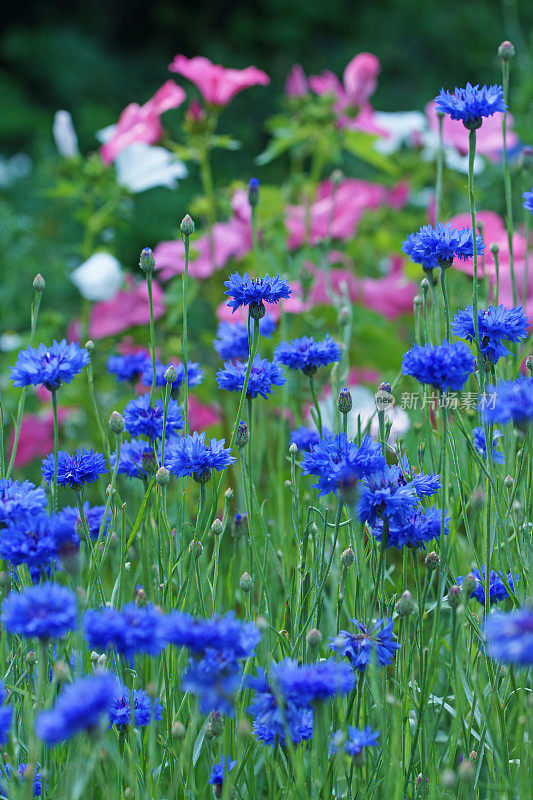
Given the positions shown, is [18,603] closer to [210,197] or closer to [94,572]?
[94,572]

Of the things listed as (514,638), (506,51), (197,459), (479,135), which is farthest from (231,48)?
(514,638)

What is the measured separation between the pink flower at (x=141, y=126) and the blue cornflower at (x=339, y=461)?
2.51ft

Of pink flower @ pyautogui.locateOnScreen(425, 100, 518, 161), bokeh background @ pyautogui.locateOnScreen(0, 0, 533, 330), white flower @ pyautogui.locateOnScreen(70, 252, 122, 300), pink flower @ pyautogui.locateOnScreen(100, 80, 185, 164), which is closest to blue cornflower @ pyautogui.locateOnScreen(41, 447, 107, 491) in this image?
white flower @ pyautogui.locateOnScreen(70, 252, 122, 300)

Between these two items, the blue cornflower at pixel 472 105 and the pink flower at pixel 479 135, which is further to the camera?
the pink flower at pixel 479 135

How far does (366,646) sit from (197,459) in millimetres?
162

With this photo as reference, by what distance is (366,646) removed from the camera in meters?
0.52

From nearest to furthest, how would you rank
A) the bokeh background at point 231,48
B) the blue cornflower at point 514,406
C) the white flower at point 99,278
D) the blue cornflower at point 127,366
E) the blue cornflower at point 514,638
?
1. the blue cornflower at point 514,638
2. the blue cornflower at point 514,406
3. the blue cornflower at point 127,366
4. the white flower at point 99,278
5. the bokeh background at point 231,48

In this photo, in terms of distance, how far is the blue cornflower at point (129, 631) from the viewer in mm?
400

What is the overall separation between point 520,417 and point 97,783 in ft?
1.30

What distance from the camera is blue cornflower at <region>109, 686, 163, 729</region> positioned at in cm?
52

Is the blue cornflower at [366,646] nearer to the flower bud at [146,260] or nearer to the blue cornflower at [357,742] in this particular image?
the blue cornflower at [357,742]

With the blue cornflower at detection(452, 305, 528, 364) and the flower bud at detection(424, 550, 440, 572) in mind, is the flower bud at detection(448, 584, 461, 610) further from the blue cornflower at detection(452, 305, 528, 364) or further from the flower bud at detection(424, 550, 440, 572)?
the blue cornflower at detection(452, 305, 528, 364)

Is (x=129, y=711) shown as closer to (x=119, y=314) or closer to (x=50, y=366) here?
(x=50, y=366)

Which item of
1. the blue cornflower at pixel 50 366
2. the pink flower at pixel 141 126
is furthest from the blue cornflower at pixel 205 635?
the pink flower at pixel 141 126
